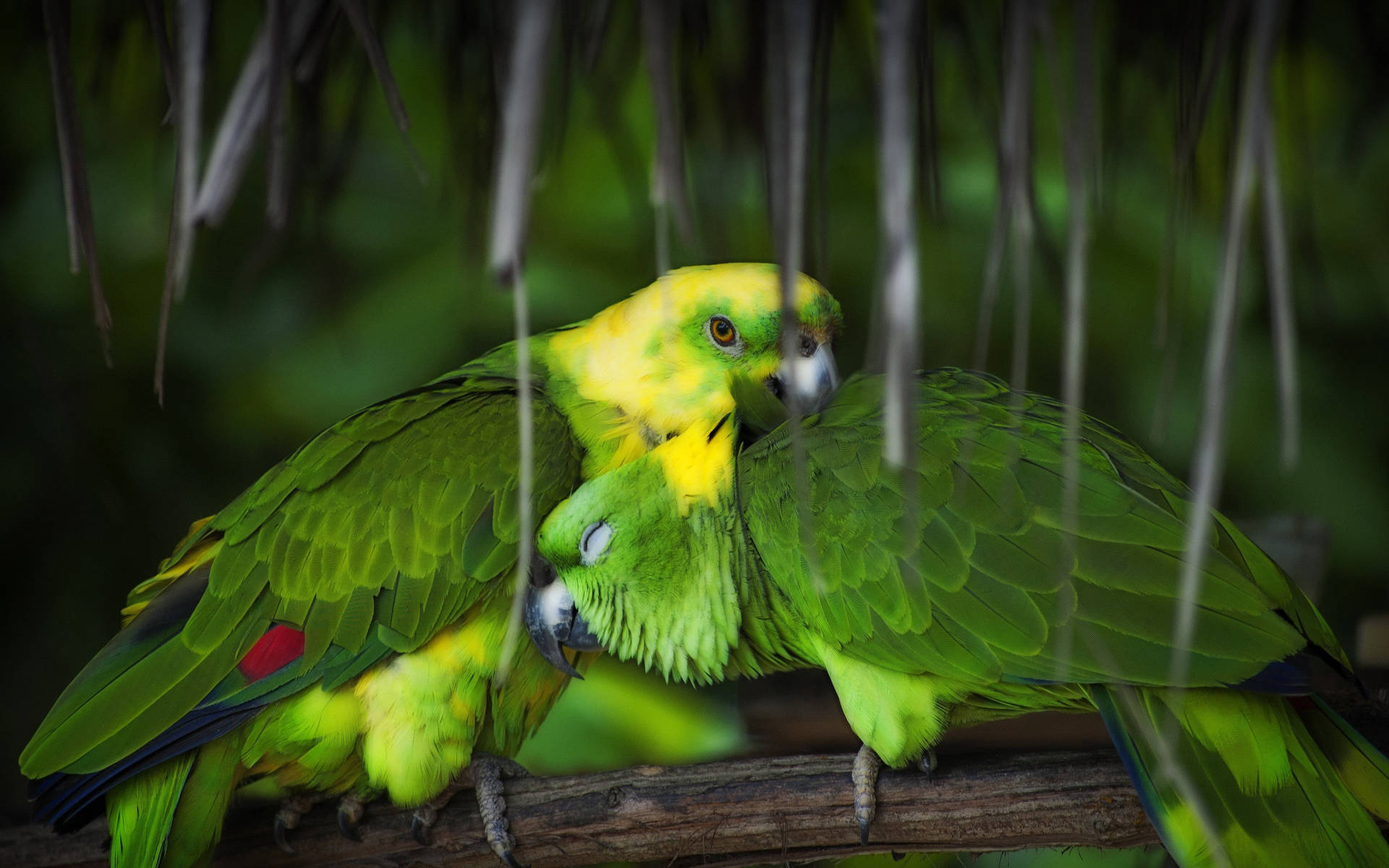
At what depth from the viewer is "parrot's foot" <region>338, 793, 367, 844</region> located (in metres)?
1.50

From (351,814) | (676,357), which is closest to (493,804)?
(351,814)

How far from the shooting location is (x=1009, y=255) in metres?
2.10

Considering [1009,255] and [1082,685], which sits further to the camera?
[1009,255]

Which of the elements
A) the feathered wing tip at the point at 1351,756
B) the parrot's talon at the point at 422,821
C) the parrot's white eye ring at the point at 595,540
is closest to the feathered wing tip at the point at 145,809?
the parrot's talon at the point at 422,821

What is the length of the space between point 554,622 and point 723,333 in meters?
0.51

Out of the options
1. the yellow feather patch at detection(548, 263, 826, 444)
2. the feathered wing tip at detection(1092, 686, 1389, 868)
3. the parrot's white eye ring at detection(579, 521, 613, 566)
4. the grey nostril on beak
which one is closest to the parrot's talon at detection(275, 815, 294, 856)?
the grey nostril on beak

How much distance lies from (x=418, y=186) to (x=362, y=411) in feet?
2.80

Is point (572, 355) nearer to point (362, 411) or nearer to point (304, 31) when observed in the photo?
point (362, 411)

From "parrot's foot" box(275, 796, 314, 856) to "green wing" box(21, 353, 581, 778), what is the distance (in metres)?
0.28

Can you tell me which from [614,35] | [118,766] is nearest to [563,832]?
[118,766]

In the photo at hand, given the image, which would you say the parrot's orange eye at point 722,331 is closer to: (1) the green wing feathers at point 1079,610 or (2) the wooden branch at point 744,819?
(1) the green wing feathers at point 1079,610

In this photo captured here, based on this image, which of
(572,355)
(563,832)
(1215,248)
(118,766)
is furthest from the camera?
(1215,248)

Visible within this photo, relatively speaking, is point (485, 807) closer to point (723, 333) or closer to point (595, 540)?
point (595, 540)

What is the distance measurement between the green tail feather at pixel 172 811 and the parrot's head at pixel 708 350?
76 cm
